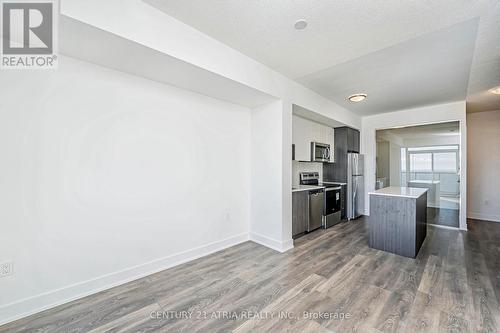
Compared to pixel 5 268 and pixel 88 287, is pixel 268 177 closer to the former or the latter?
pixel 88 287

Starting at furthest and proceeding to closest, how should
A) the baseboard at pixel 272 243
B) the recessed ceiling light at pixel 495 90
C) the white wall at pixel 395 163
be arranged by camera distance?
the white wall at pixel 395 163, the recessed ceiling light at pixel 495 90, the baseboard at pixel 272 243

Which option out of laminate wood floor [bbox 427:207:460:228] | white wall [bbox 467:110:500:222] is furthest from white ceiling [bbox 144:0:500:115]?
laminate wood floor [bbox 427:207:460:228]

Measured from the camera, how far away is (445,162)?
628 cm

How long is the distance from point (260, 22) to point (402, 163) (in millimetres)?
6277

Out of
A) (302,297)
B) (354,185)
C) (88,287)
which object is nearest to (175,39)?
(88,287)

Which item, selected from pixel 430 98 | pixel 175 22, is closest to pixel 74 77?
pixel 175 22

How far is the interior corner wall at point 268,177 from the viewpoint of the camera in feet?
10.8

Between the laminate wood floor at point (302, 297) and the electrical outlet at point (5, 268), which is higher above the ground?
the electrical outlet at point (5, 268)

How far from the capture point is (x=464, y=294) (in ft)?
6.98

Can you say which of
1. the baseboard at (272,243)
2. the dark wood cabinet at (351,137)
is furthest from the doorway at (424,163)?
the baseboard at (272,243)

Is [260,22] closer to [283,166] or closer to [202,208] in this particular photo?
[283,166]

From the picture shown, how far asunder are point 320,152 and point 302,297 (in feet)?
11.1

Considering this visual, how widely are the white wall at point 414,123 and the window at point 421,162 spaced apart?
2.00m

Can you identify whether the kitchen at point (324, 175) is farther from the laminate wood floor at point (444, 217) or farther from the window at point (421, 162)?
the window at point (421, 162)
